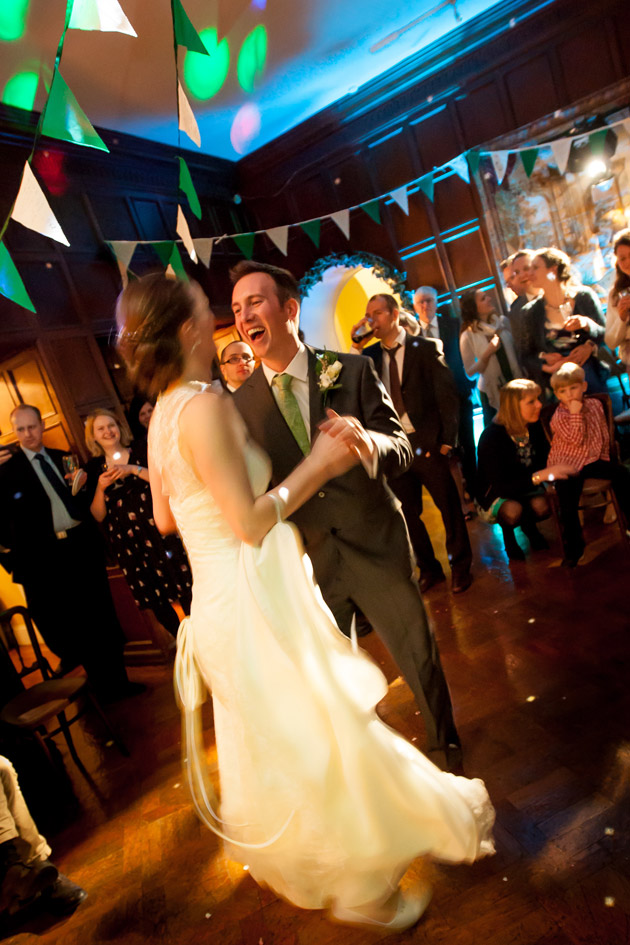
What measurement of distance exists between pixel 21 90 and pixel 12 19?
1.03 meters

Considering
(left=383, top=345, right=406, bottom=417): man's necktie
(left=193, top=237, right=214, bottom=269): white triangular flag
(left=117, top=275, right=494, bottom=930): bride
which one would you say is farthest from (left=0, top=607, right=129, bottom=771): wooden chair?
(left=193, top=237, right=214, bottom=269): white triangular flag

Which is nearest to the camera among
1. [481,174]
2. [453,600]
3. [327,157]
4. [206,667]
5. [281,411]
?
[206,667]

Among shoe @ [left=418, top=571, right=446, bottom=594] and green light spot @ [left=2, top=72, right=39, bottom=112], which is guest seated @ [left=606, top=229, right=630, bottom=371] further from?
green light spot @ [left=2, top=72, right=39, bottom=112]

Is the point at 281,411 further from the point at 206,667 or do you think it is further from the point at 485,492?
the point at 485,492

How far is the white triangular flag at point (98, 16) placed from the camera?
185cm

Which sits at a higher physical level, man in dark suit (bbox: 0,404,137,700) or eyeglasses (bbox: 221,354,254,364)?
eyeglasses (bbox: 221,354,254,364)

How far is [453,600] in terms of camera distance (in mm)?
3455

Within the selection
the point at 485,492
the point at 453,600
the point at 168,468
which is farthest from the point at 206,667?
the point at 485,492

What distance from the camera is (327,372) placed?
6.14 feet

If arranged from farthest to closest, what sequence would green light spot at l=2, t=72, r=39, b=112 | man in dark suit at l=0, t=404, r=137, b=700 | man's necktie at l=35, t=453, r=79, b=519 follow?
green light spot at l=2, t=72, r=39, b=112 < man's necktie at l=35, t=453, r=79, b=519 < man in dark suit at l=0, t=404, r=137, b=700

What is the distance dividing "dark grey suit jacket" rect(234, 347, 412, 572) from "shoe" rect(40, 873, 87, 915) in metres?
1.41

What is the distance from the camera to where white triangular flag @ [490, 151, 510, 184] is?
5.85 metres

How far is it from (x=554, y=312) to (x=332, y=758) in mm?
3451

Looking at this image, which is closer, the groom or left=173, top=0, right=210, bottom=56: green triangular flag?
the groom
